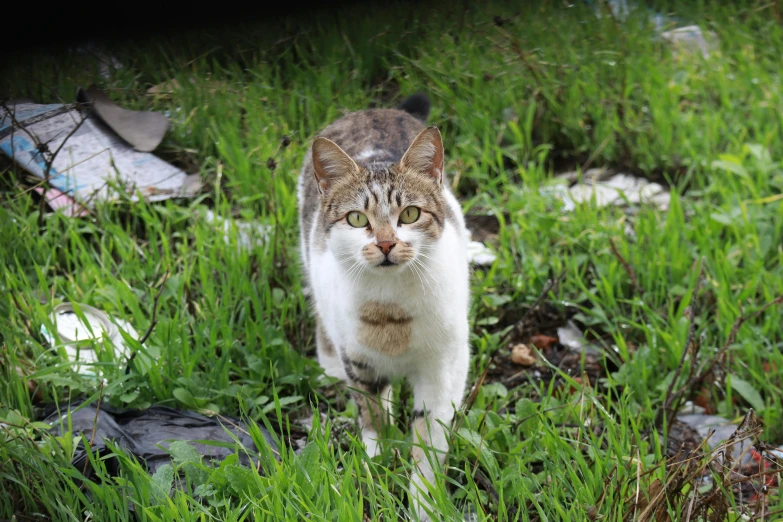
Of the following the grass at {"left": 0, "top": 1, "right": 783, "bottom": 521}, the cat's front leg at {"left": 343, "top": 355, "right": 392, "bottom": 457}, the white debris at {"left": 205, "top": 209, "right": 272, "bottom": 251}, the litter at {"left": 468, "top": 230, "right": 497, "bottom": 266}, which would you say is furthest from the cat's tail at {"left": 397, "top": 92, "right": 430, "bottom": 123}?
the cat's front leg at {"left": 343, "top": 355, "right": 392, "bottom": 457}

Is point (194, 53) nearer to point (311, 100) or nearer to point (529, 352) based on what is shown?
point (311, 100)

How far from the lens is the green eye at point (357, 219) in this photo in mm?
2537

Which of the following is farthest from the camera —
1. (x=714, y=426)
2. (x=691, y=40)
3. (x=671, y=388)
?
(x=691, y=40)

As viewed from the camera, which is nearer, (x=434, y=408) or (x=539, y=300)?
(x=434, y=408)

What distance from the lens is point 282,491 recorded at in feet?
7.40

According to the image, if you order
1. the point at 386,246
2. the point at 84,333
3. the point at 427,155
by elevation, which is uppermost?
the point at 427,155

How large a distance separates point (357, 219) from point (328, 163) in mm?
222

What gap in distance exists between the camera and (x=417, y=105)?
3.46 metres

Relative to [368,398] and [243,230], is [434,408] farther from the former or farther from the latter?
[243,230]

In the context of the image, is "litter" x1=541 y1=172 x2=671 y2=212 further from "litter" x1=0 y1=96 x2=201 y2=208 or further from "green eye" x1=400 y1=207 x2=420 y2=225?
"litter" x1=0 y1=96 x2=201 y2=208

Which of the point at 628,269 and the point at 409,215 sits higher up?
the point at 409,215

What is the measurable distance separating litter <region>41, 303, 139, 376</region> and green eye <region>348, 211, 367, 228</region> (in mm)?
950

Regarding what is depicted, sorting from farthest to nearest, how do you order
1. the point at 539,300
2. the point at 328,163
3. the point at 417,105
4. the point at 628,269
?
the point at 417,105 → the point at 628,269 → the point at 539,300 → the point at 328,163

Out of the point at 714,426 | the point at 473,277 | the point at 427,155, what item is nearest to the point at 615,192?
the point at 473,277
